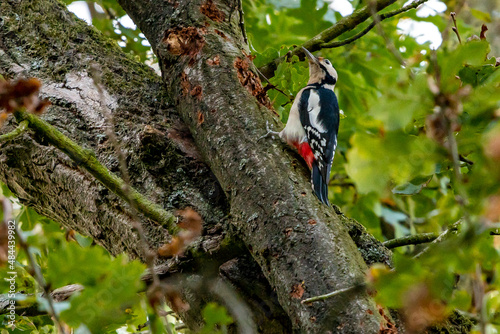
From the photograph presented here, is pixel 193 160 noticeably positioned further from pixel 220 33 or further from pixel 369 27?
pixel 369 27

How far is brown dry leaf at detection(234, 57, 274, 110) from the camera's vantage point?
2078 mm

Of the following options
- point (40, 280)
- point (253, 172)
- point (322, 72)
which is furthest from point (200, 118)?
point (322, 72)

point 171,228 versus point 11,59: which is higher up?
point 11,59

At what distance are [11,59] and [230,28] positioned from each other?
96 cm

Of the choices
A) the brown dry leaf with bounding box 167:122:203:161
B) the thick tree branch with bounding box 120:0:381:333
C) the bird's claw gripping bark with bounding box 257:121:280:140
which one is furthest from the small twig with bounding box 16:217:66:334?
the brown dry leaf with bounding box 167:122:203:161

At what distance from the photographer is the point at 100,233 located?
6.42ft

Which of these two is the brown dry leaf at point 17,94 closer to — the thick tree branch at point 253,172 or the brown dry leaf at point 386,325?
the thick tree branch at point 253,172

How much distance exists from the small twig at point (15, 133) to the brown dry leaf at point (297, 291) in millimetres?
841

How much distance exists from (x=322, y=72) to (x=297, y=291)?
239cm

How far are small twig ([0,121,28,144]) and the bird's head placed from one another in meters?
2.24

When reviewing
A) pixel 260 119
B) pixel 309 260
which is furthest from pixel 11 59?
pixel 309 260

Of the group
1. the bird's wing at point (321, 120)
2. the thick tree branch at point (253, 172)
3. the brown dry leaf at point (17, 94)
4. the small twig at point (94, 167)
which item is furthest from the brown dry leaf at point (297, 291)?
the bird's wing at point (321, 120)

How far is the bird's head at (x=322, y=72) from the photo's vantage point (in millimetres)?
3456

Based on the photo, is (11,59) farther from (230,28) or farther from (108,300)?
(108,300)
